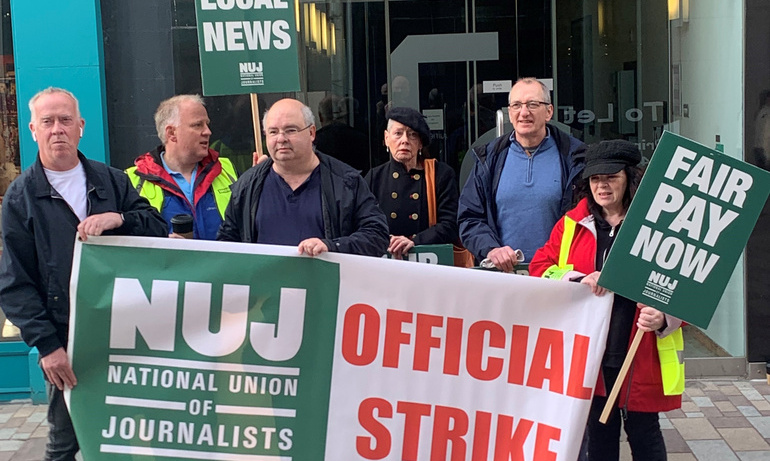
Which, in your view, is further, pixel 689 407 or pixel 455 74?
pixel 455 74

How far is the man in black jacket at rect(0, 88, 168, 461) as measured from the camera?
4.17 m

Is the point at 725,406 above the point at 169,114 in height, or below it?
below

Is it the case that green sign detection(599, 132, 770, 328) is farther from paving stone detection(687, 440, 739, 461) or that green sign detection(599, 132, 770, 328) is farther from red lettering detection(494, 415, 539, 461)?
paving stone detection(687, 440, 739, 461)

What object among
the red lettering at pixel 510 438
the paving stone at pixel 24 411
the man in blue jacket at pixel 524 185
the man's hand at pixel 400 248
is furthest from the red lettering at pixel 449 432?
the paving stone at pixel 24 411

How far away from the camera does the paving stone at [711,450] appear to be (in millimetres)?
5641

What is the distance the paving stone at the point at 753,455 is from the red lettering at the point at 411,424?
7.36ft

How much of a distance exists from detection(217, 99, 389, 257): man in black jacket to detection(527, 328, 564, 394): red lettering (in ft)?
2.95

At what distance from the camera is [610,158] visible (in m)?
4.26

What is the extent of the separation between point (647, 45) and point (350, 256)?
Result: 4177mm

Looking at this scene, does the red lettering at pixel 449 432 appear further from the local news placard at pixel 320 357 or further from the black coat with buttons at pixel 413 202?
the black coat with buttons at pixel 413 202

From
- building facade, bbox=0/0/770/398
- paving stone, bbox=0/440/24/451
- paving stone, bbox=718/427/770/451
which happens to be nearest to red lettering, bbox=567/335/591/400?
paving stone, bbox=718/427/770/451

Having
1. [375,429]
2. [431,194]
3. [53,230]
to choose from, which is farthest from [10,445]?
[375,429]

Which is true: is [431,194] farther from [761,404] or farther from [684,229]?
[761,404]

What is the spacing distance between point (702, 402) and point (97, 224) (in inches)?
171
